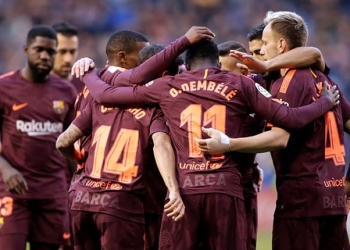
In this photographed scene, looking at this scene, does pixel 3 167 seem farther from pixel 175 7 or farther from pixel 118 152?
pixel 175 7

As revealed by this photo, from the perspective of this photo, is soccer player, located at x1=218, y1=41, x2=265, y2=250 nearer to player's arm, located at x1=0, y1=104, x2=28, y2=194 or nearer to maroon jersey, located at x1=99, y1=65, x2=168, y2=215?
maroon jersey, located at x1=99, y1=65, x2=168, y2=215

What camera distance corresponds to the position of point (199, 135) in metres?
6.61

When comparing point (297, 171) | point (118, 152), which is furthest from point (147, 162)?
point (297, 171)

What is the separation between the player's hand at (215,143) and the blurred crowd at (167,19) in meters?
13.3

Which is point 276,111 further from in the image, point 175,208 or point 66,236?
point 66,236

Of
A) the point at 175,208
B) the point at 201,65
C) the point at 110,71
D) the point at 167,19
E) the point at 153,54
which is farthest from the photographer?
the point at 167,19

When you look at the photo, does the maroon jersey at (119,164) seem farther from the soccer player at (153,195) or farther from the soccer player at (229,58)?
the soccer player at (229,58)

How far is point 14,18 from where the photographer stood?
2008 centimetres

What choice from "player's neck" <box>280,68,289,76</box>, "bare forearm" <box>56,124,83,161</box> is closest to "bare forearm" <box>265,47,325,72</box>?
"player's neck" <box>280,68,289,76</box>

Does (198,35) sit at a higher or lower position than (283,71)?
higher

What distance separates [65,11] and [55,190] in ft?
38.9

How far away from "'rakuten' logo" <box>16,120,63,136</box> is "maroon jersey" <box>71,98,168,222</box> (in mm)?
2399

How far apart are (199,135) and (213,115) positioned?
0.18 meters

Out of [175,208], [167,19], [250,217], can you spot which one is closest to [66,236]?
[250,217]
